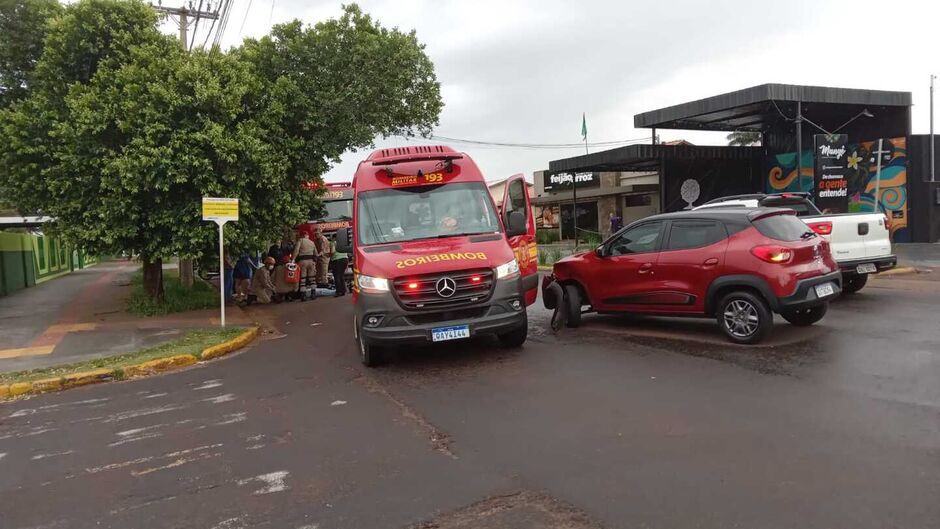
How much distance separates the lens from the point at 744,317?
7.63m

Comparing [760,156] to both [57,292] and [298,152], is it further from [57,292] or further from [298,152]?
[57,292]

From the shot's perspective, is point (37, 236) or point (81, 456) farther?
point (37, 236)

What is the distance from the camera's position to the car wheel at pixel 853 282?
11.3 metres

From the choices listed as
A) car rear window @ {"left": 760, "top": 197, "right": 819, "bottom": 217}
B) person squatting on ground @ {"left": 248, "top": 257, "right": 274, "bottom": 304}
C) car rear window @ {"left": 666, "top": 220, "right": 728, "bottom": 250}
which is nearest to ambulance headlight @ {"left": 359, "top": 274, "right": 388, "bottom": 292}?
car rear window @ {"left": 666, "top": 220, "right": 728, "bottom": 250}

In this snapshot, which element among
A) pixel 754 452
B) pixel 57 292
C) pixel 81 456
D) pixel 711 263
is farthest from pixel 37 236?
pixel 754 452

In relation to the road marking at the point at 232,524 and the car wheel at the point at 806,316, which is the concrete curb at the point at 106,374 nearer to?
the road marking at the point at 232,524

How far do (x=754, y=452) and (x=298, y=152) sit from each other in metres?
11.8

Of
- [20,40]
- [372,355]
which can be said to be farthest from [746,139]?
[372,355]

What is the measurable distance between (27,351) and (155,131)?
431 centimetres

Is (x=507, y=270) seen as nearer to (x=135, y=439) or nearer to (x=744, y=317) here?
(x=744, y=317)

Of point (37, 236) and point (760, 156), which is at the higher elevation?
point (760, 156)

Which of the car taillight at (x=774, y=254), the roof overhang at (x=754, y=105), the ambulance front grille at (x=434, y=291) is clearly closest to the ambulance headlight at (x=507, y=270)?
the ambulance front grille at (x=434, y=291)

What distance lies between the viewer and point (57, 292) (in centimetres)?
1998

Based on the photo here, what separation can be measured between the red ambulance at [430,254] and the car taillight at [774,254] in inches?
111
